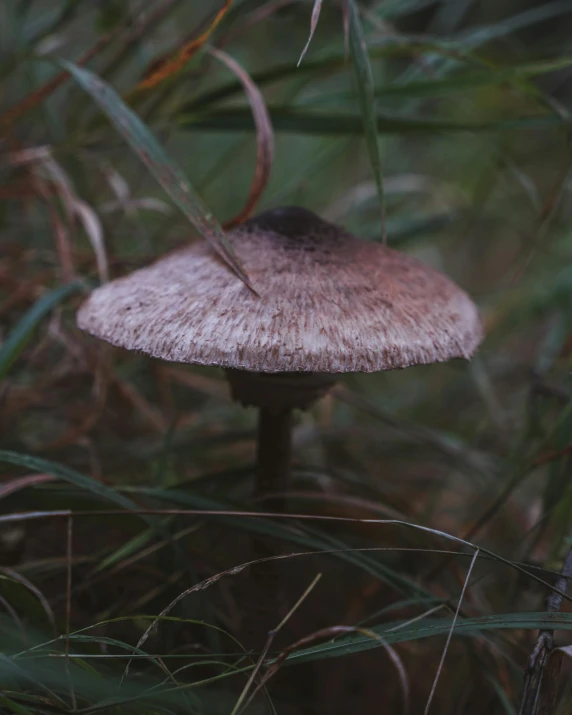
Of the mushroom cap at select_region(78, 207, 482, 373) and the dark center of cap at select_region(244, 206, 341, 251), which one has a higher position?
the dark center of cap at select_region(244, 206, 341, 251)

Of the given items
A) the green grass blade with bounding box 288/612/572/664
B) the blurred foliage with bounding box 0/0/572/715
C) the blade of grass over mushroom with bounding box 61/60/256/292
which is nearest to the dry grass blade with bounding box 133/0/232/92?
the blurred foliage with bounding box 0/0/572/715

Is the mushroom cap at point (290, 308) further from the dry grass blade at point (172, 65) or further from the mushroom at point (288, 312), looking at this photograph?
the dry grass blade at point (172, 65)

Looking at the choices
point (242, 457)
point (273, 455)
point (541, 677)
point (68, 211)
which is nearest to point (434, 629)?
point (541, 677)

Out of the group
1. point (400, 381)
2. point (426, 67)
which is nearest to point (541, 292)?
point (400, 381)

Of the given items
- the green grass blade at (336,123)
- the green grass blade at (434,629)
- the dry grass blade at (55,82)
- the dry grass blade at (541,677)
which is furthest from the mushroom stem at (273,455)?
the dry grass blade at (55,82)

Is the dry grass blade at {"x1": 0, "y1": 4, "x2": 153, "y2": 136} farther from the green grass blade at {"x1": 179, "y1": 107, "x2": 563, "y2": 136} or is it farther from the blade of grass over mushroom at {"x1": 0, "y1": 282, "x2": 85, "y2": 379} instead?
the blade of grass over mushroom at {"x1": 0, "y1": 282, "x2": 85, "y2": 379}
